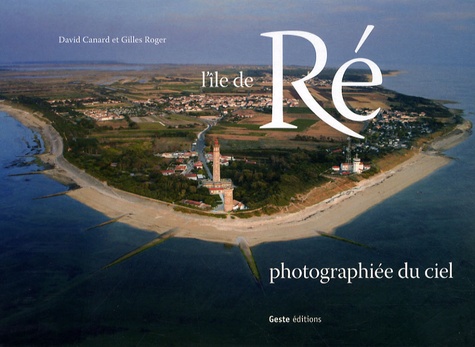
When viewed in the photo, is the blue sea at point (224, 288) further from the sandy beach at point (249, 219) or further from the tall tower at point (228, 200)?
the tall tower at point (228, 200)

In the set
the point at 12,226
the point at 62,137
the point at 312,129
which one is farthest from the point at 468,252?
the point at 62,137

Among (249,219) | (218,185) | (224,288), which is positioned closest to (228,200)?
(249,219)

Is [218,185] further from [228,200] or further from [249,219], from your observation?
[249,219]

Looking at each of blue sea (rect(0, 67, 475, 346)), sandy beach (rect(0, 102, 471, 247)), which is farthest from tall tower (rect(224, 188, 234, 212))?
blue sea (rect(0, 67, 475, 346))

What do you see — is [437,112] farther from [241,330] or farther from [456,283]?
[241,330]

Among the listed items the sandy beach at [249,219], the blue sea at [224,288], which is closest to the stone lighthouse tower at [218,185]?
the sandy beach at [249,219]
